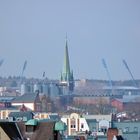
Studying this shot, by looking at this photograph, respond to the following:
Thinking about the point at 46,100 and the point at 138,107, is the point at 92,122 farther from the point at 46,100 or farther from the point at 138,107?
the point at 46,100

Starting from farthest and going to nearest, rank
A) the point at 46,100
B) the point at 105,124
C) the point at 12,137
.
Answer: the point at 46,100 < the point at 105,124 < the point at 12,137

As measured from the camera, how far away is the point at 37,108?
17400 cm

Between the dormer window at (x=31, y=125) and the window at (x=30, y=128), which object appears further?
the window at (x=30, y=128)

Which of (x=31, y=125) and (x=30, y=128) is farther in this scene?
(x=30, y=128)

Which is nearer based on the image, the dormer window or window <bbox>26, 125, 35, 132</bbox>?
the dormer window

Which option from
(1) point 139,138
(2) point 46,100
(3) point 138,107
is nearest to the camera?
(1) point 139,138

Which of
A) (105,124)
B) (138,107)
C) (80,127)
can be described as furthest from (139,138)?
(138,107)

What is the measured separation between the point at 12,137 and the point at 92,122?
55589mm

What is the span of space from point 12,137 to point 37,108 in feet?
447

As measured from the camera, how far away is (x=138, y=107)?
17338 centimetres

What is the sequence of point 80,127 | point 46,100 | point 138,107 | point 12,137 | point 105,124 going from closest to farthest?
point 12,137 → point 105,124 → point 80,127 → point 138,107 → point 46,100

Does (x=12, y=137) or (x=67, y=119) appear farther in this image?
(x=67, y=119)

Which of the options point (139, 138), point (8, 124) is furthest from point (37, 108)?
point (8, 124)

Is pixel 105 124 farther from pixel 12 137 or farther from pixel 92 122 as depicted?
pixel 12 137
